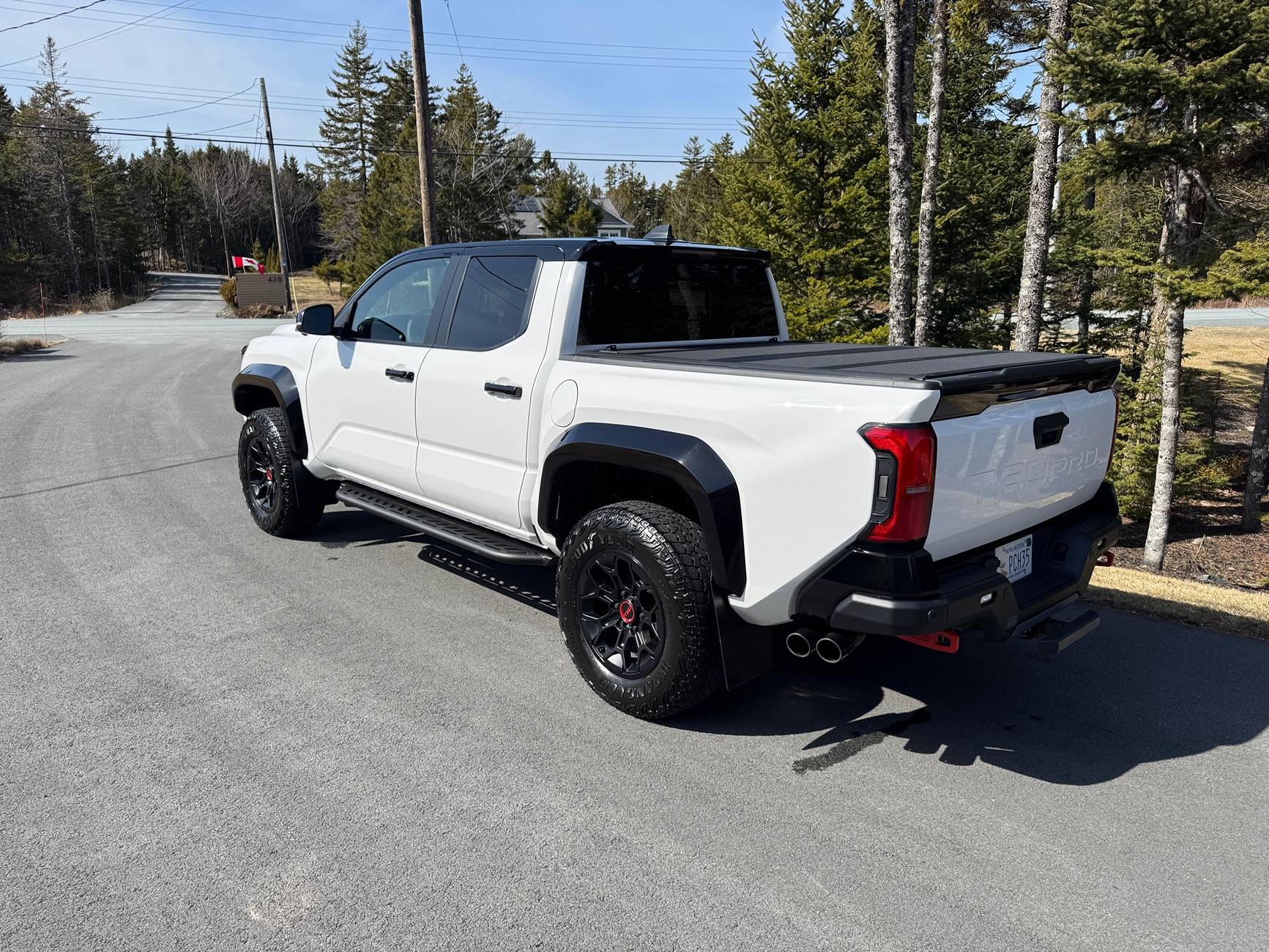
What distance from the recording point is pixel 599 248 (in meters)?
4.32

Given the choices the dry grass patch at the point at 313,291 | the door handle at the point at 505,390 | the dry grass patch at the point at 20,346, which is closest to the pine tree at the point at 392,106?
the dry grass patch at the point at 313,291

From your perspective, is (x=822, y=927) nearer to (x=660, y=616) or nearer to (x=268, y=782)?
(x=660, y=616)

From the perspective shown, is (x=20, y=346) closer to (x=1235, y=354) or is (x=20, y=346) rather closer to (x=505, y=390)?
(x=505, y=390)

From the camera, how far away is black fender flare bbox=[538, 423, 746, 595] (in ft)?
10.9

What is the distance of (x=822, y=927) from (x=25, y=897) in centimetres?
237

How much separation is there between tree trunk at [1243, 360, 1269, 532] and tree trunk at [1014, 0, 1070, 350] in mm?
5285

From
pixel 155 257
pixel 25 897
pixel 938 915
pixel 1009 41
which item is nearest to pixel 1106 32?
pixel 938 915

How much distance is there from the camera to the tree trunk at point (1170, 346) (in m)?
11.9

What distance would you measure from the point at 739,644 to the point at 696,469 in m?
0.74

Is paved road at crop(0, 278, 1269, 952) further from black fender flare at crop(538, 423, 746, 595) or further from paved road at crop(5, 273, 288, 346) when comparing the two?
paved road at crop(5, 273, 288, 346)

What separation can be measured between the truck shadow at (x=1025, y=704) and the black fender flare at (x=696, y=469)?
0.81m

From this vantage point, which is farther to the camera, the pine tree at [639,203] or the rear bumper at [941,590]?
the pine tree at [639,203]

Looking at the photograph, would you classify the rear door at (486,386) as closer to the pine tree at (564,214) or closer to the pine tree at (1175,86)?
the pine tree at (1175,86)

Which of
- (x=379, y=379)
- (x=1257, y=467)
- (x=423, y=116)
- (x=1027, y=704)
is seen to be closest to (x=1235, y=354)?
(x=1257, y=467)
